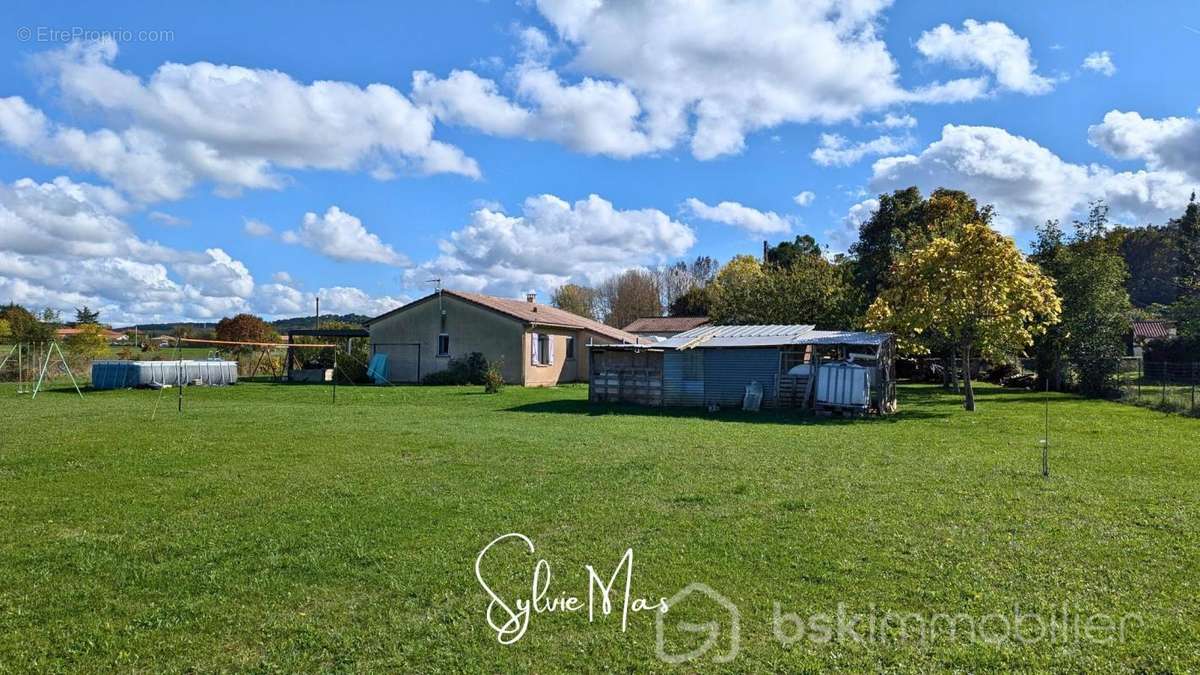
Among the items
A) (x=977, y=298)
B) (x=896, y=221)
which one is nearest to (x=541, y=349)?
(x=977, y=298)

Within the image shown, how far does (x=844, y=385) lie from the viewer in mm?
19000

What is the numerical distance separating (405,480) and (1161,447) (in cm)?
1207

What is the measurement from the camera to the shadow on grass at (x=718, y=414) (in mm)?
17766

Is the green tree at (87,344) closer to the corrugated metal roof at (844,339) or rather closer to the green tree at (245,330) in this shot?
the green tree at (245,330)

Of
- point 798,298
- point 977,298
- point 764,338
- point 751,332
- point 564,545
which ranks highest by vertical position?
point 798,298

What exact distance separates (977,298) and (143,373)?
2899 centimetres

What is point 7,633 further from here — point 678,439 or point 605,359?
point 605,359

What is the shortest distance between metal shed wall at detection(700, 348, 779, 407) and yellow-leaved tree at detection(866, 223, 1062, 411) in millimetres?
3960

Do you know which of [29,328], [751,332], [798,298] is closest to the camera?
[751,332]

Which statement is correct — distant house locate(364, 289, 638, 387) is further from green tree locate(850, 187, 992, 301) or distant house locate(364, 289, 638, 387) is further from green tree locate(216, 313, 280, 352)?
green tree locate(216, 313, 280, 352)

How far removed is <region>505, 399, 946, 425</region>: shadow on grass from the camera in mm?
17766

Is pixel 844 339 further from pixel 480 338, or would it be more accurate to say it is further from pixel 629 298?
pixel 629 298

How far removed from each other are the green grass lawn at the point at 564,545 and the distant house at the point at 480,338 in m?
18.0

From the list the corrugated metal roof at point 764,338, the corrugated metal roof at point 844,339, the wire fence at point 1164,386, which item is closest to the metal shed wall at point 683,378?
the corrugated metal roof at point 764,338
